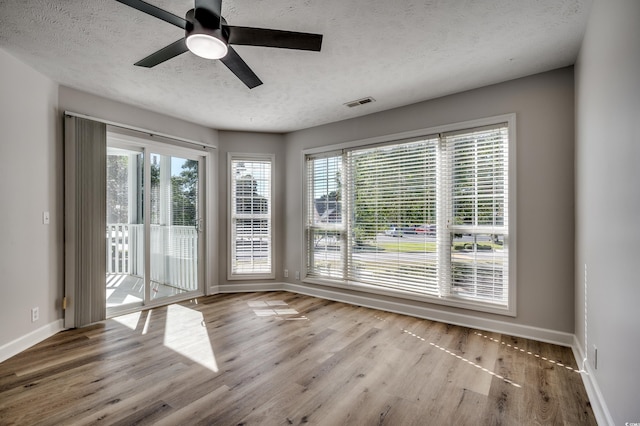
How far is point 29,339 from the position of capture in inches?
113

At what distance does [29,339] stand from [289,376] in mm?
2587

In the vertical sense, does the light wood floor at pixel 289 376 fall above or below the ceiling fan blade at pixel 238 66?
below

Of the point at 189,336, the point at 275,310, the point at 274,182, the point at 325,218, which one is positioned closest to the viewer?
the point at 189,336

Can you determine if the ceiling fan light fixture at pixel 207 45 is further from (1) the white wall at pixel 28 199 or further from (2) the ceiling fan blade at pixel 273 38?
(1) the white wall at pixel 28 199

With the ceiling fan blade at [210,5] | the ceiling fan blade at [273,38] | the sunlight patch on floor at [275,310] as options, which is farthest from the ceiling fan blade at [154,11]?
the sunlight patch on floor at [275,310]

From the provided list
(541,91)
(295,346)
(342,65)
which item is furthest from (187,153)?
(541,91)

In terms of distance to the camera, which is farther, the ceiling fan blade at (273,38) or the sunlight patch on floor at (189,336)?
the sunlight patch on floor at (189,336)

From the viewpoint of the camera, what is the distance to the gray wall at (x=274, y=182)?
4969 mm

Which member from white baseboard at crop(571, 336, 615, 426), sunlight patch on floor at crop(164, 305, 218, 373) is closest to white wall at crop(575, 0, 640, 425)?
white baseboard at crop(571, 336, 615, 426)

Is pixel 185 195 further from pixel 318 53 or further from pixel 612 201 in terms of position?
pixel 612 201

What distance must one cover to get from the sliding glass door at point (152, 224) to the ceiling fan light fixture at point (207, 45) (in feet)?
8.44

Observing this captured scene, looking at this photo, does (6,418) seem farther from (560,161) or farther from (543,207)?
(560,161)

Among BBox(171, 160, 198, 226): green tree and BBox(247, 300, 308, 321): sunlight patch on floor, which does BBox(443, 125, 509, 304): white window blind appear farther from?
BBox(171, 160, 198, 226): green tree

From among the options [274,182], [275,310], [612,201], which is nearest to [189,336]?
[275,310]
